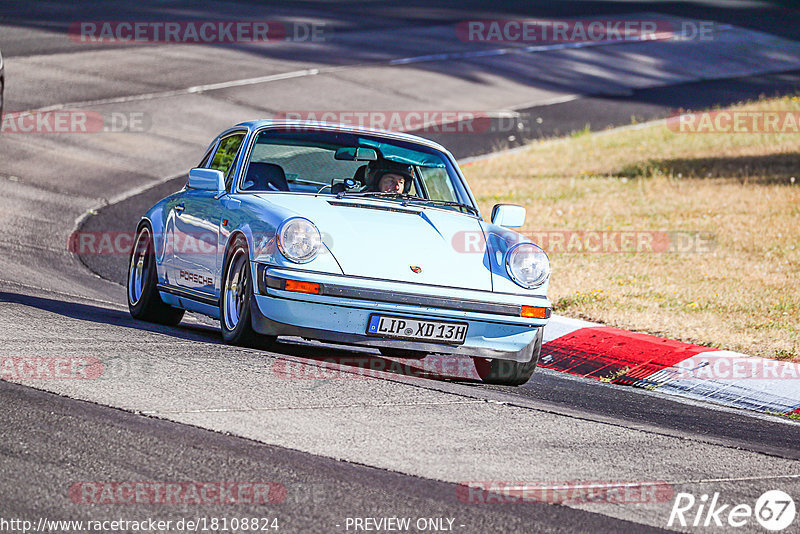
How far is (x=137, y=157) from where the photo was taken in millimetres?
17562

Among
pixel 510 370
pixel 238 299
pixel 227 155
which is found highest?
pixel 227 155

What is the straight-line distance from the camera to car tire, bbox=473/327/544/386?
738 cm

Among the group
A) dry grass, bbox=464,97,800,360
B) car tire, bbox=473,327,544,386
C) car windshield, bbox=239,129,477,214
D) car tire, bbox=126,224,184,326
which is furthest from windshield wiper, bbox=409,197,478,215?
dry grass, bbox=464,97,800,360

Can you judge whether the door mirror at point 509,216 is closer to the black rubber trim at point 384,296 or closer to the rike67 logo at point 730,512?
the black rubber trim at point 384,296

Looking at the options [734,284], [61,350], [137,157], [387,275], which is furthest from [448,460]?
[137,157]

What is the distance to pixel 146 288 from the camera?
8.86 metres

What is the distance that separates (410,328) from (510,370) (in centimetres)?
91

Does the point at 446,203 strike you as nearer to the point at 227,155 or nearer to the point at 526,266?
the point at 526,266

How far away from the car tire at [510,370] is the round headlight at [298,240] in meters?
1.44

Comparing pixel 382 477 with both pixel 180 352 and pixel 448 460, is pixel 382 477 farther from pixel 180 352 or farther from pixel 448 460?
pixel 180 352

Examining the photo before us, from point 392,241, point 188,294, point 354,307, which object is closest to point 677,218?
point 188,294

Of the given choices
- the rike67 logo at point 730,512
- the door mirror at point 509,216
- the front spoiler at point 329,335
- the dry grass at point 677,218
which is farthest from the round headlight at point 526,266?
the dry grass at point 677,218

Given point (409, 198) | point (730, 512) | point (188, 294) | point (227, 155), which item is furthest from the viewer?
point (227, 155)

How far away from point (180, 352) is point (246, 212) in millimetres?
1051
